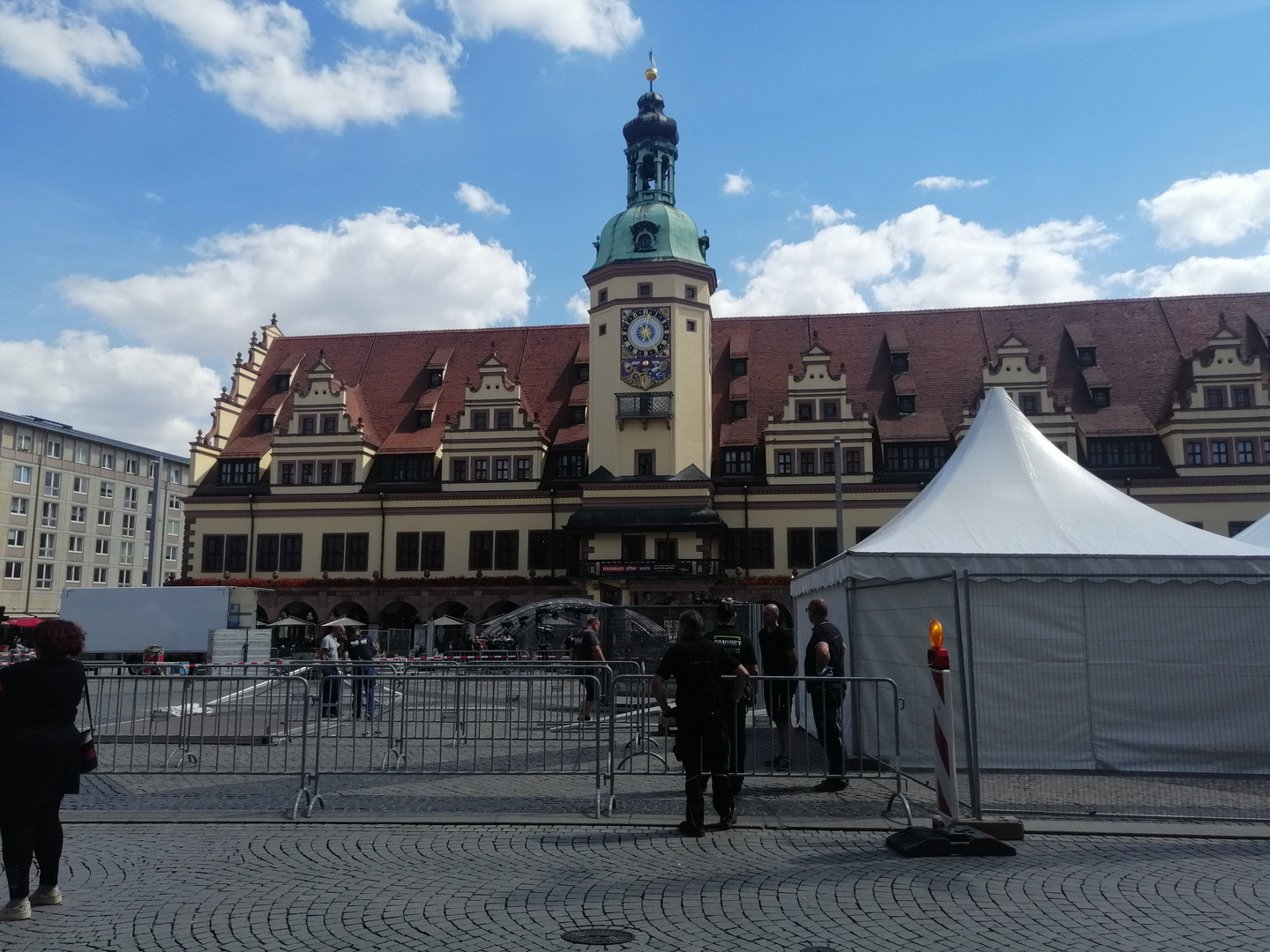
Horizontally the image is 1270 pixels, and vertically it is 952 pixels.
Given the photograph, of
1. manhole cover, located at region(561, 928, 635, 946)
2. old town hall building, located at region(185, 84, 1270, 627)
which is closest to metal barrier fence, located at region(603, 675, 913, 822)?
manhole cover, located at region(561, 928, 635, 946)

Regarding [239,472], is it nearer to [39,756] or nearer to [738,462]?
[738,462]

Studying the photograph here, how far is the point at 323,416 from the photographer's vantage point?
48625 millimetres

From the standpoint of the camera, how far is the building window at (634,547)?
43.2 m

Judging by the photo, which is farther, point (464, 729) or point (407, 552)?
point (407, 552)

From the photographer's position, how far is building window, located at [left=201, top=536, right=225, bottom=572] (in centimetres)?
4853

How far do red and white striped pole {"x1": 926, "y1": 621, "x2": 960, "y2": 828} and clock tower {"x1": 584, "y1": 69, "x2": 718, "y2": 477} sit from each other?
35.6 metres

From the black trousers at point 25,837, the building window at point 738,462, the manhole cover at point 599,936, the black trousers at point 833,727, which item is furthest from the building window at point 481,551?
the manhole cover at point 599,936

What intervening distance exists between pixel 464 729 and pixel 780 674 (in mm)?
4214

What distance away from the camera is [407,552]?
154ft

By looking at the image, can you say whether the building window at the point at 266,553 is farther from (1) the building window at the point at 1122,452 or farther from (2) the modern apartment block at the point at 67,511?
(1) the building window at the point at 1122,452

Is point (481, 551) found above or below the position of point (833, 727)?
above

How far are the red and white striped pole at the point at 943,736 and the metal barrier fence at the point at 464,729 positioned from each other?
12.3ft

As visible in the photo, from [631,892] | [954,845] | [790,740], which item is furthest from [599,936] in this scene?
[790,740]

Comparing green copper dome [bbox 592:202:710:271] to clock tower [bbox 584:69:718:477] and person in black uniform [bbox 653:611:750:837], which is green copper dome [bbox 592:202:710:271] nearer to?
clock tower [bbox 584:69:718:477]
